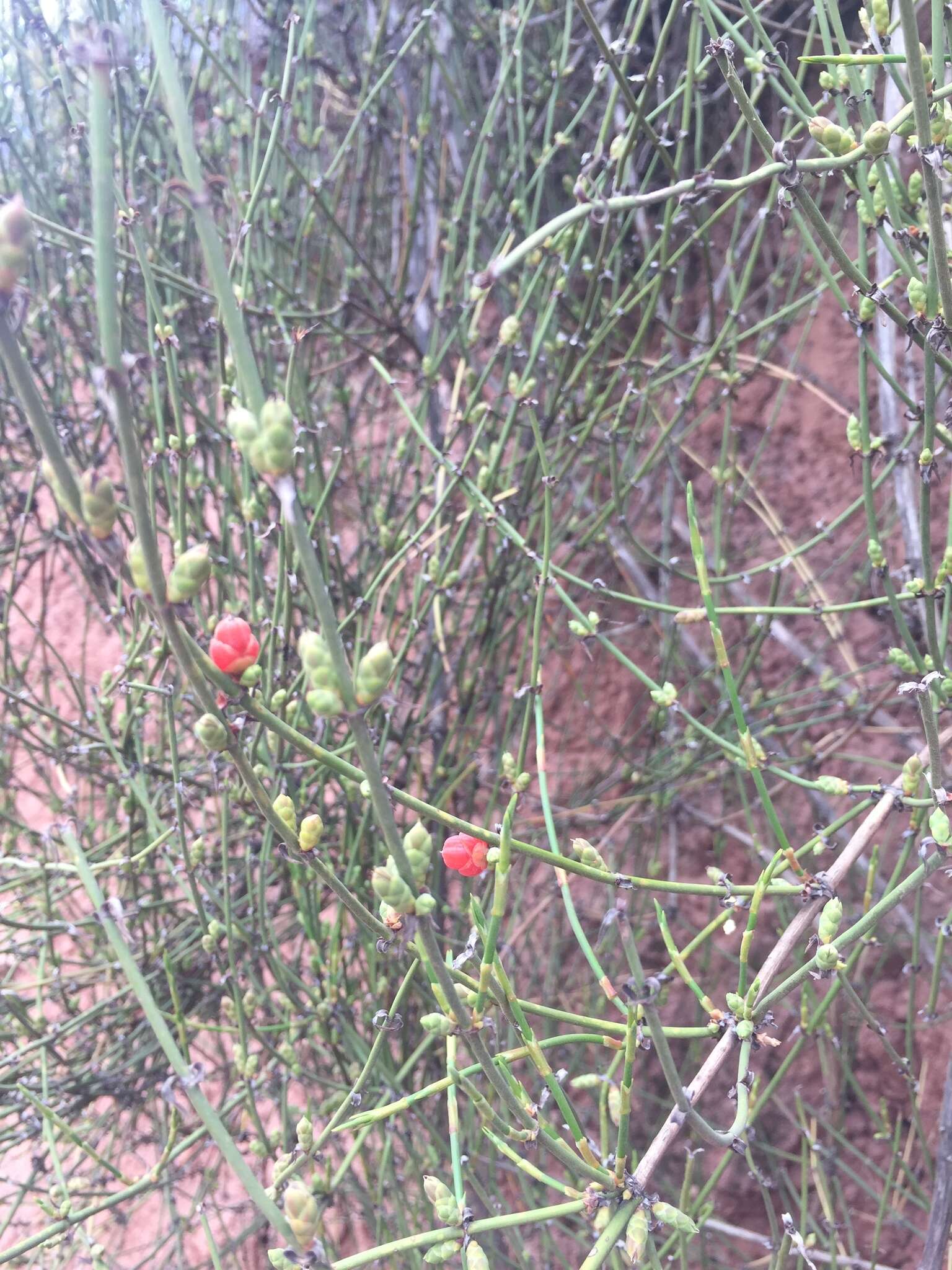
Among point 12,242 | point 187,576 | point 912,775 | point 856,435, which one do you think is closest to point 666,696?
point 912,775

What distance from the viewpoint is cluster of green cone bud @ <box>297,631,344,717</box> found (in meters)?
0.48

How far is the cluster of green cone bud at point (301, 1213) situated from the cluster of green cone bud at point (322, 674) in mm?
267

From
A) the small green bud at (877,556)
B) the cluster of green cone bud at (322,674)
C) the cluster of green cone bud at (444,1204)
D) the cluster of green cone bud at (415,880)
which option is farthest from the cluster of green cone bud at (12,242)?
the small green bud at (877,556)

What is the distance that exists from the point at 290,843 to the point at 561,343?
A: 1.31 meters

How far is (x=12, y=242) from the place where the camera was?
0.44 meters

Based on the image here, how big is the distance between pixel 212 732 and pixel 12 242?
262 millimetres

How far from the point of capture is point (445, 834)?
210 centimetres

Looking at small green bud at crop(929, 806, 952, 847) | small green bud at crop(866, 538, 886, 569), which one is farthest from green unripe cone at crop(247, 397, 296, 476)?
small green bud at crop(866, 538, 886, 569)

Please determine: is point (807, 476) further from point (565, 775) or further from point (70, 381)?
point (70, 381)

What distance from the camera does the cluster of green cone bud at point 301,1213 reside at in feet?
1.71

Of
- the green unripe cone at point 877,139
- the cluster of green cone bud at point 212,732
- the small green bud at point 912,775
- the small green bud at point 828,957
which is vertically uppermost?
the green unripe cone at point 877,139

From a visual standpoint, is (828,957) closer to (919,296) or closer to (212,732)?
(212,732)

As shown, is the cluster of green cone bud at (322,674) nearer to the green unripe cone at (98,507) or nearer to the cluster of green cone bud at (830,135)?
the green unripe cone at (98,507)

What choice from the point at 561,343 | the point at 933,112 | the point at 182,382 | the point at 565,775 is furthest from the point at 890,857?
the point at 182,382
